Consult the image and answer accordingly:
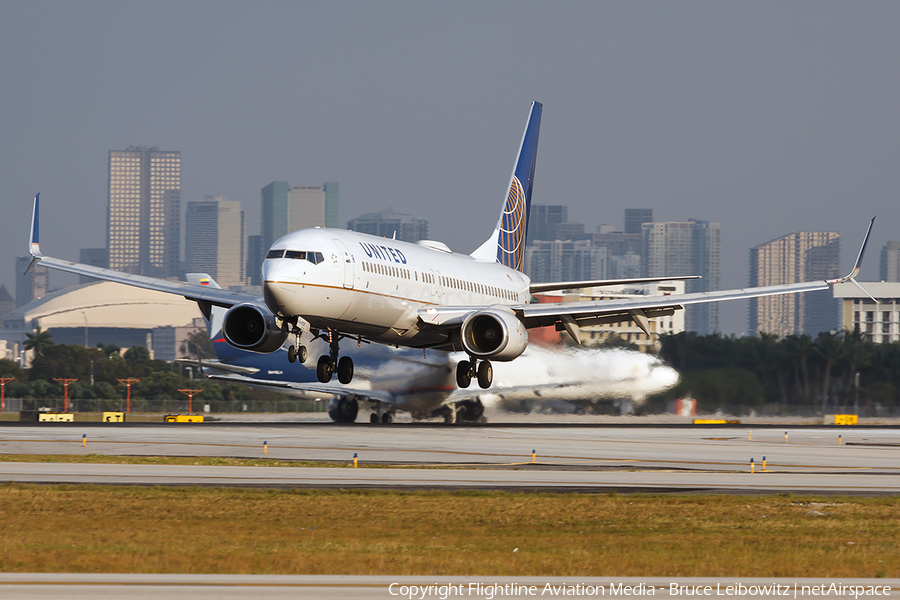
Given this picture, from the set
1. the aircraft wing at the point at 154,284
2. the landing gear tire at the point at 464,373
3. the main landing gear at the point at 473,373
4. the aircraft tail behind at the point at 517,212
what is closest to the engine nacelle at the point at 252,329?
the aircraft wing at the point at 154,284

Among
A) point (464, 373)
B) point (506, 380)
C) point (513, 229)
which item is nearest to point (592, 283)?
point (464, 373)

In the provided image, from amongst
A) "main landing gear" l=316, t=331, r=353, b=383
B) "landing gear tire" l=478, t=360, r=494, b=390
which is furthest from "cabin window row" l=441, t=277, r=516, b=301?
"main landing gear" l=316, t=331, r=353, b=383

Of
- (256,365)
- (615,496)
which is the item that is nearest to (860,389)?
(256,365)

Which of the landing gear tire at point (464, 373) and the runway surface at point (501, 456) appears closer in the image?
the runway surface at point (501, 456)

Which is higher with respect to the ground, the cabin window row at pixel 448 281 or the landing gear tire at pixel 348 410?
the cabin window row at pixel 448 281

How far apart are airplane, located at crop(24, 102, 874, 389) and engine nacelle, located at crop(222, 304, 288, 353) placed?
35 mm

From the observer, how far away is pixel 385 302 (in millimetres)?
38531

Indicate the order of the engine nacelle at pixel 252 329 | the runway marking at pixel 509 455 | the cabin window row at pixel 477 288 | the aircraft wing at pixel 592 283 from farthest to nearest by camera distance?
the aircraft wing at pixel 592 283 → the cabin window row at pixel 477 288 → the engine nacelle at pixel 252 329 → the runway marking at pixel 509 455

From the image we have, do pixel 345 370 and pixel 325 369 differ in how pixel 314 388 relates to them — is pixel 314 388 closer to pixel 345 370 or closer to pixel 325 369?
pixel 345 370

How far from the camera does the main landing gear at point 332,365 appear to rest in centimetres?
3978

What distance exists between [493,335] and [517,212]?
23.0m

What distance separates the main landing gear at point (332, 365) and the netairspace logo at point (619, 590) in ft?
81.7

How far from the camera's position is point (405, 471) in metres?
33.7

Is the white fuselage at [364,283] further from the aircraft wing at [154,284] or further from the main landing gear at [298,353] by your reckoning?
the aircraft wing at [154,284]
